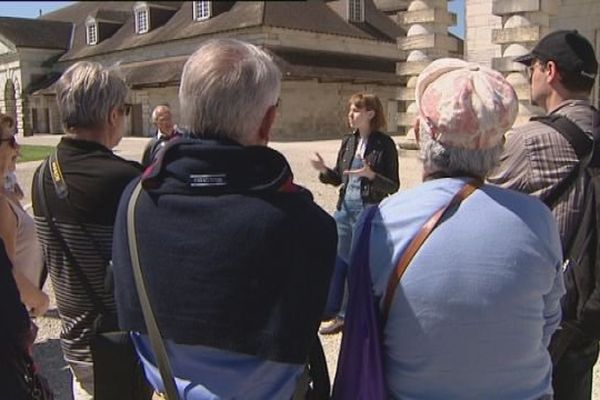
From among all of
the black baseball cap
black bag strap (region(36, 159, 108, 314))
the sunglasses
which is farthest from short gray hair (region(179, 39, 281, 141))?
the black baseball cap

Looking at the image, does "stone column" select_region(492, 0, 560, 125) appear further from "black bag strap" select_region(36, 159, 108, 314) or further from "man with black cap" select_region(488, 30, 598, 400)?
"black bag strap" select_region(36, 159, 108, 314)

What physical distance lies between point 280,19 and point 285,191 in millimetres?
30054

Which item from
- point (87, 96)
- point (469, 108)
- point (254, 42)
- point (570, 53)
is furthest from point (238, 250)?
point (254, 42)

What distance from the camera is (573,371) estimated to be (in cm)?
261

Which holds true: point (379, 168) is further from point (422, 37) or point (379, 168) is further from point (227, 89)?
point (422, 37)

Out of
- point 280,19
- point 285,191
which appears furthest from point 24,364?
point 280,19

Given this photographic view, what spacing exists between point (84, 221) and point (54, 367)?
2864 mm

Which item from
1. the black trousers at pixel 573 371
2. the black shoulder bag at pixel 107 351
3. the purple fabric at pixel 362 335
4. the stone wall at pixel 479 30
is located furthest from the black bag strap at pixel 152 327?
the stone wall at pixel 479 30

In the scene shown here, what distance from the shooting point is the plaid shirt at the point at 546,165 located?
2566mm

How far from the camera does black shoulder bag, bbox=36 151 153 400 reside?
6.74 feet

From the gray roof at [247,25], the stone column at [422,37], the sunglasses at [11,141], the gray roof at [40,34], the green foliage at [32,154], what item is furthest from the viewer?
the gray roof at [40,34]

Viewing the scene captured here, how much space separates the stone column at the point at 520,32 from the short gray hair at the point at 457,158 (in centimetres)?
1111

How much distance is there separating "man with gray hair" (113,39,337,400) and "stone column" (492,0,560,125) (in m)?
11.4

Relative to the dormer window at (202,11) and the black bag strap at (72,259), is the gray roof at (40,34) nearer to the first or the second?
the dormer window at (202,11)
